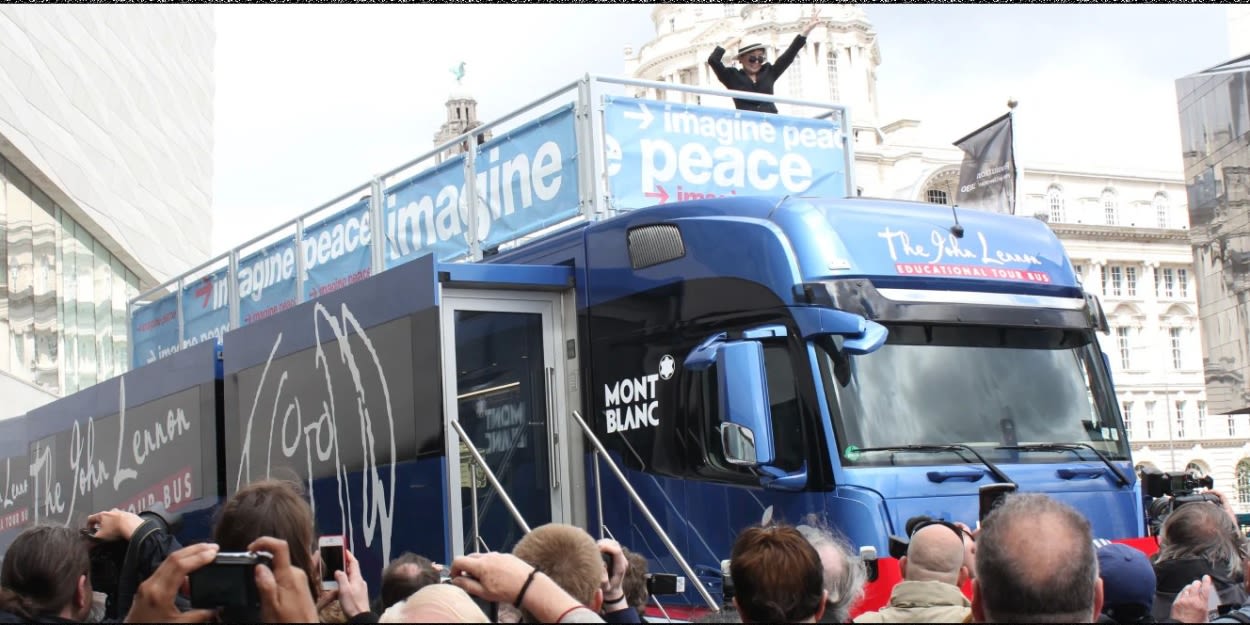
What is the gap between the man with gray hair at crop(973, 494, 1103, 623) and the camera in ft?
10.3

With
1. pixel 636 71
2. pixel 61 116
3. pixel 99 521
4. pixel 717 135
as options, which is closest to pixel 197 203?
pixel 61 116

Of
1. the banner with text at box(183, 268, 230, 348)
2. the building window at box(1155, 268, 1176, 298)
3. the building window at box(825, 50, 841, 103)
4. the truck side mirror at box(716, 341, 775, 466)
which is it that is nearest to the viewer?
the truck side mirror at box(716, 341, 775, 466)

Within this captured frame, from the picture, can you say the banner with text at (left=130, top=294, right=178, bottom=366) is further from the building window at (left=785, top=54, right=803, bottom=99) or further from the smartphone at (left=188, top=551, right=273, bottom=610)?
the building window at (left=785, top=54, right=803, bottom=99)

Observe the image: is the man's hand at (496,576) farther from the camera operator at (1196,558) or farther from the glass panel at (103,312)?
the glass panel at (103,312)

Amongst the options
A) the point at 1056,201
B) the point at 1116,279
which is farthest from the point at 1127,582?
the point at 1116,279

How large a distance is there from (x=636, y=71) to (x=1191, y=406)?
46.9m

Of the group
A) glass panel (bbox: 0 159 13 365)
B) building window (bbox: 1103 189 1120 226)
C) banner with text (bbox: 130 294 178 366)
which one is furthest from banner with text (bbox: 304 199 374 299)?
building window (bbox: 1103 189 1120 226)

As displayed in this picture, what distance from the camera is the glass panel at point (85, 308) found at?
40219 mm

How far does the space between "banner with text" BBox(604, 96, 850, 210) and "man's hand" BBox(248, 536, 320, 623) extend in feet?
20.1

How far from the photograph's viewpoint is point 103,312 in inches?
1679

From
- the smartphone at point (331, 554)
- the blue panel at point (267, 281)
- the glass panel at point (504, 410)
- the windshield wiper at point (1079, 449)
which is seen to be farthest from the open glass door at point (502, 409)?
the blue panel at point (267, 281)

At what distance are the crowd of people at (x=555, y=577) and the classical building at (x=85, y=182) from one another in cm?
3047

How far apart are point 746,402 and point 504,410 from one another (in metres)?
2.06

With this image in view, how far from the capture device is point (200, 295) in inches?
593
